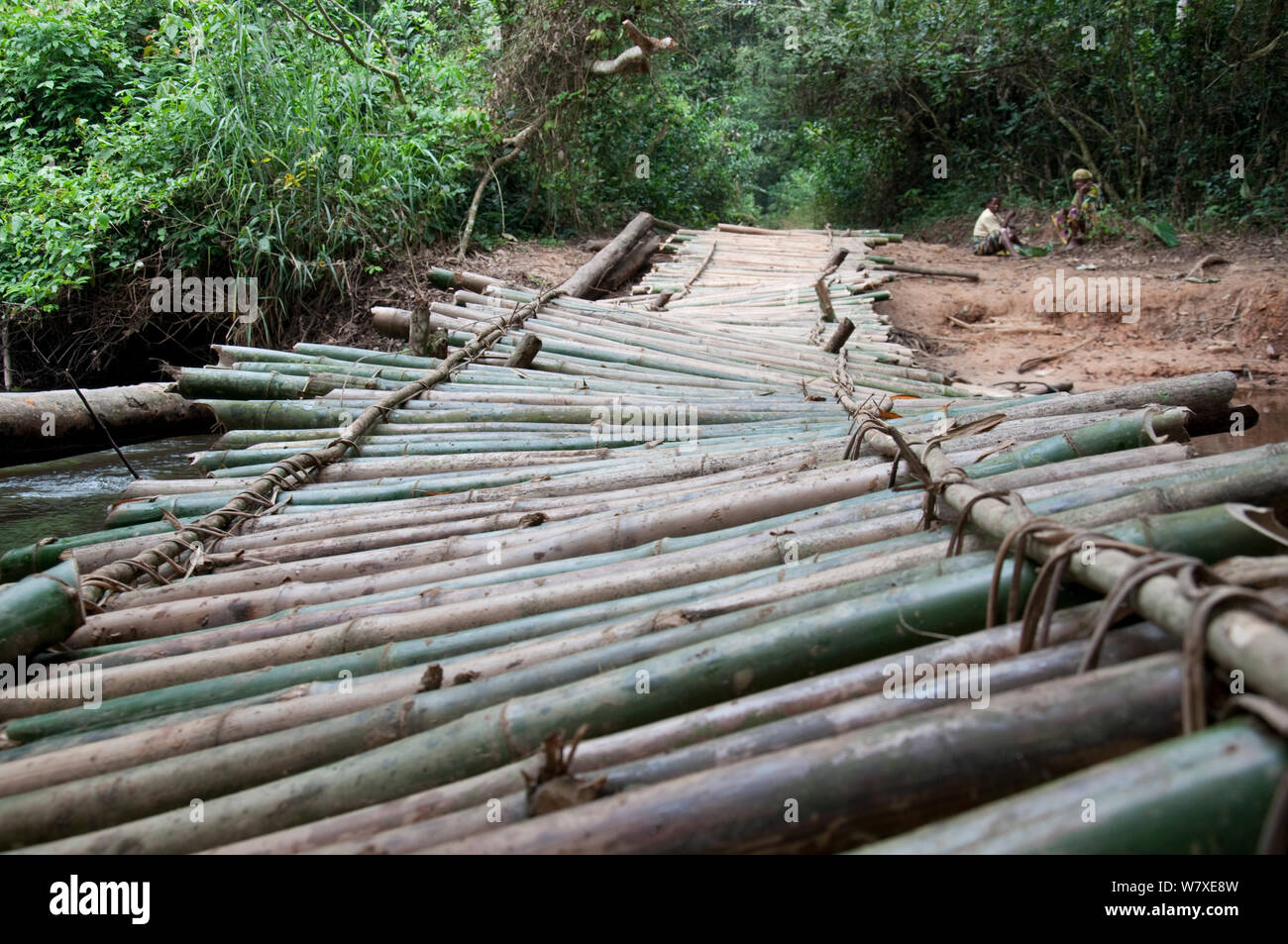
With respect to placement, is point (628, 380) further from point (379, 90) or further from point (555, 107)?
point (555, 107)

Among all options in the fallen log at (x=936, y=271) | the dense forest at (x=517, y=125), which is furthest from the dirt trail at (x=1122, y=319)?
the dense forest at (x=517, y=125)

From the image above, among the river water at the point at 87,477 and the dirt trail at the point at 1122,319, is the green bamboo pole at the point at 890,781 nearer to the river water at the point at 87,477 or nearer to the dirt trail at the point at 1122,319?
the river water at the point at 87,477

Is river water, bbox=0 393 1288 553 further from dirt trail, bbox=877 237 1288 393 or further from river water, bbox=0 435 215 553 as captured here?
dirt trail, bbox=877 237 1288 393

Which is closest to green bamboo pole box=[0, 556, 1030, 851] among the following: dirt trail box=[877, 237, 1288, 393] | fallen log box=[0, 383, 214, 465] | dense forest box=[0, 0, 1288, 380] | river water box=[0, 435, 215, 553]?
river water box=[0, 435, 215, 553]

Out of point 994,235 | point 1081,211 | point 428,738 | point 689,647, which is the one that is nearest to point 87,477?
point 428,738

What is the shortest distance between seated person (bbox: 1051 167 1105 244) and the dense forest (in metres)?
0.19

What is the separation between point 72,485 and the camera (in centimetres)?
453

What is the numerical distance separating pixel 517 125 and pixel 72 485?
543cm

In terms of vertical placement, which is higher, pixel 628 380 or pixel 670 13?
pixel 670 13

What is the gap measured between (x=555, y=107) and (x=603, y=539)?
7.39 meters

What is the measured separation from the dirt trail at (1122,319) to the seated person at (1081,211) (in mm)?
281

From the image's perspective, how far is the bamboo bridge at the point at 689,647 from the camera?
0.80 m
